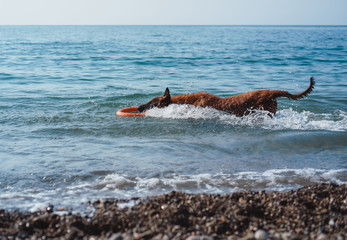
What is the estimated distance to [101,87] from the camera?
1769 cm

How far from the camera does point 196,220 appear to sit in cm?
466

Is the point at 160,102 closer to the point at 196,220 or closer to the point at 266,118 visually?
the point at 266,118

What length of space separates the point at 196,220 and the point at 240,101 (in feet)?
21.5

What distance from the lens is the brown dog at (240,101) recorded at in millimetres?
10234

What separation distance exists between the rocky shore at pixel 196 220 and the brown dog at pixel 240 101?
16.5ft

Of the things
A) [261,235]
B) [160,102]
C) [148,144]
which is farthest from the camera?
[160,102]

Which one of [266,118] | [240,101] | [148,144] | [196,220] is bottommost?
[148,144]

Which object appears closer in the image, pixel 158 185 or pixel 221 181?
pixel 158 185

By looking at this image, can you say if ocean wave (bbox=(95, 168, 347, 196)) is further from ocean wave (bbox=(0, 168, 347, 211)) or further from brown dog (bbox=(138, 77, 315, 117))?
brown dog (bbox=(138, 77, 315, 117))

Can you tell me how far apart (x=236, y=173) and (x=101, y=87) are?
11.9 m

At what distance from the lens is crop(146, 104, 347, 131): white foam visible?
416 inches

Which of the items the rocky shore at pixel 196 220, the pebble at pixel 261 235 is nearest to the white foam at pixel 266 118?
the rocky shore at pixel 196 220

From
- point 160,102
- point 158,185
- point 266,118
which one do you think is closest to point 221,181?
point 158,185

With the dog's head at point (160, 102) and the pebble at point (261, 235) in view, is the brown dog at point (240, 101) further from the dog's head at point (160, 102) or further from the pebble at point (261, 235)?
the pebble at point (261, 235)
